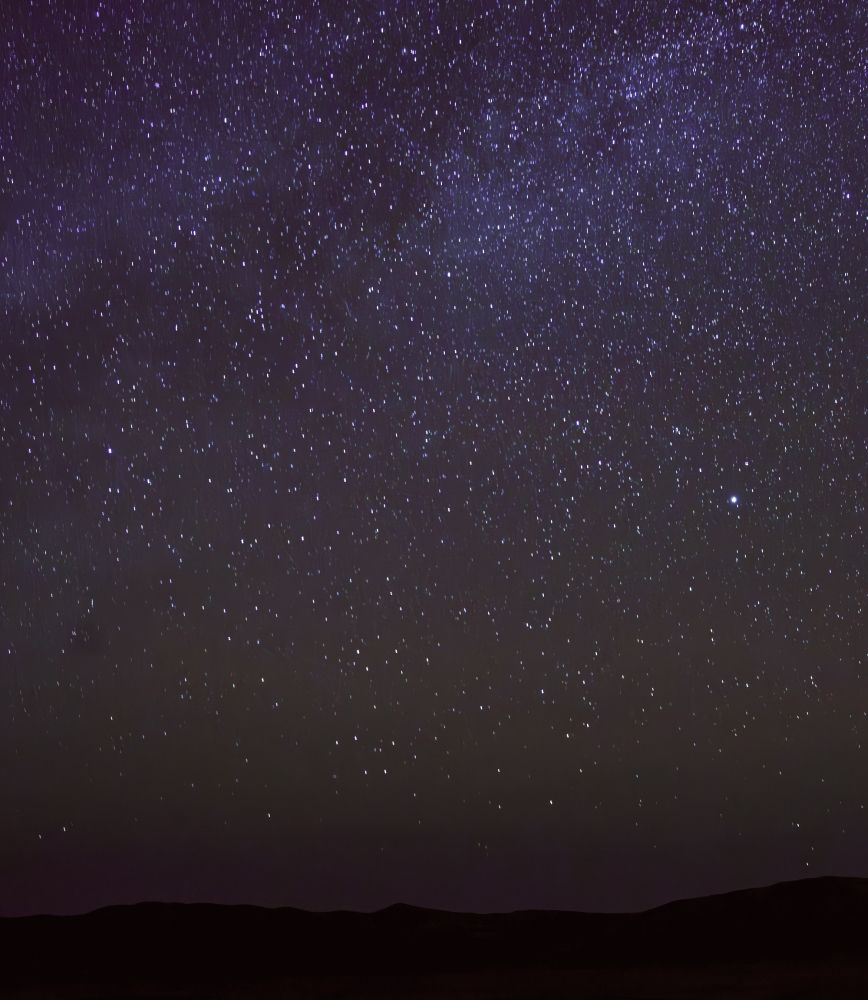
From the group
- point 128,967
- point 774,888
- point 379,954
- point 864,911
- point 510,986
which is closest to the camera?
point 510,986

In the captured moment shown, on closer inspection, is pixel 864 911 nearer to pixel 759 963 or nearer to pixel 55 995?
pixel 759 963

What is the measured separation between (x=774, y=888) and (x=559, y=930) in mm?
5561

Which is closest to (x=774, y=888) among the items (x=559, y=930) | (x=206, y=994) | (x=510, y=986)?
(x=559, y=930)

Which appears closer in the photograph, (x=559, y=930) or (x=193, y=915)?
(x=559, y=930)

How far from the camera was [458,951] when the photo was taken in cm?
2009

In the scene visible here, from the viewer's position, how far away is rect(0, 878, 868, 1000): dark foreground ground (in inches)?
559

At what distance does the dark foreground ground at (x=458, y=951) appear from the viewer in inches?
559

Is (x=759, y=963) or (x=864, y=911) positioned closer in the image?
(x=759, y=963)

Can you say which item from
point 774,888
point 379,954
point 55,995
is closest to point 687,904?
point 774,888

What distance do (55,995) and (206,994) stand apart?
76.3 inches

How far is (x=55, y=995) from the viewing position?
14.6 meters

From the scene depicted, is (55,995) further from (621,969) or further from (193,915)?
(193,915)

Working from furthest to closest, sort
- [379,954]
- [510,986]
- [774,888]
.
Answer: [774,888]
[379,954]
[510,986]

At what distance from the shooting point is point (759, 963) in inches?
627
